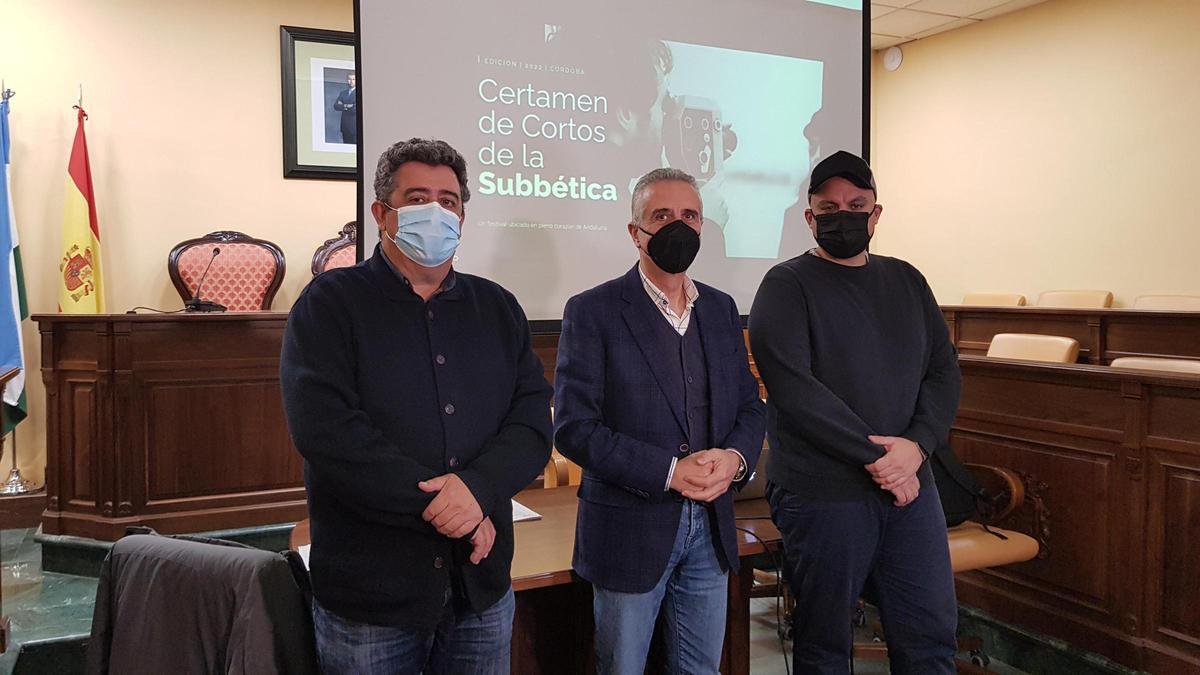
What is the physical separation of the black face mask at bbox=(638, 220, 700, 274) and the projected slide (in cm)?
103

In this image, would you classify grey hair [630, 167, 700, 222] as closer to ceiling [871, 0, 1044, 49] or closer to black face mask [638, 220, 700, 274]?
black face mask [638, 220, 700, 274]

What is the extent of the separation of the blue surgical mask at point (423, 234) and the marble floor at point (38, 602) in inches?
87.0

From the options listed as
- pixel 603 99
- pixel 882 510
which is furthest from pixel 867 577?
pixel 603 99

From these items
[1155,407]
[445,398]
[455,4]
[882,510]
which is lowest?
[882,510]

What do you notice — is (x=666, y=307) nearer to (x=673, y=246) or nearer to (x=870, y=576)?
(x=673, y=246)

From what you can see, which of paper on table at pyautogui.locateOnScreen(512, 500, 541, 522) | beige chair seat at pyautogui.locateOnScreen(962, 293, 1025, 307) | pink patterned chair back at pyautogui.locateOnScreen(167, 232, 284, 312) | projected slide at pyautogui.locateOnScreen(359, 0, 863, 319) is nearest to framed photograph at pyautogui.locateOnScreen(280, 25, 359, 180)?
pink patterned chair back at pyautogui.locateOnScreen(167, 232, 284, 312)

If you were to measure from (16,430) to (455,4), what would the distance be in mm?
3757

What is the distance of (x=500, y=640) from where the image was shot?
1.48 m

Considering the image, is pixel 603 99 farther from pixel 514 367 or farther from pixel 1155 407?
pixel 1155 407

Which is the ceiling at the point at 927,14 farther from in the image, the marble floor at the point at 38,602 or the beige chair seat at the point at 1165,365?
the marble floor at the point at 38,602

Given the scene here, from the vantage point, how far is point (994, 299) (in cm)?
678

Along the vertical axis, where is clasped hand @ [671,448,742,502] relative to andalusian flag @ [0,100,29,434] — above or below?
below

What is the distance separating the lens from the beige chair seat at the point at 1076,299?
19.6 ft

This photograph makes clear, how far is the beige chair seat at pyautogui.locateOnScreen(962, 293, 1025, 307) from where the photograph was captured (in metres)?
6.59
